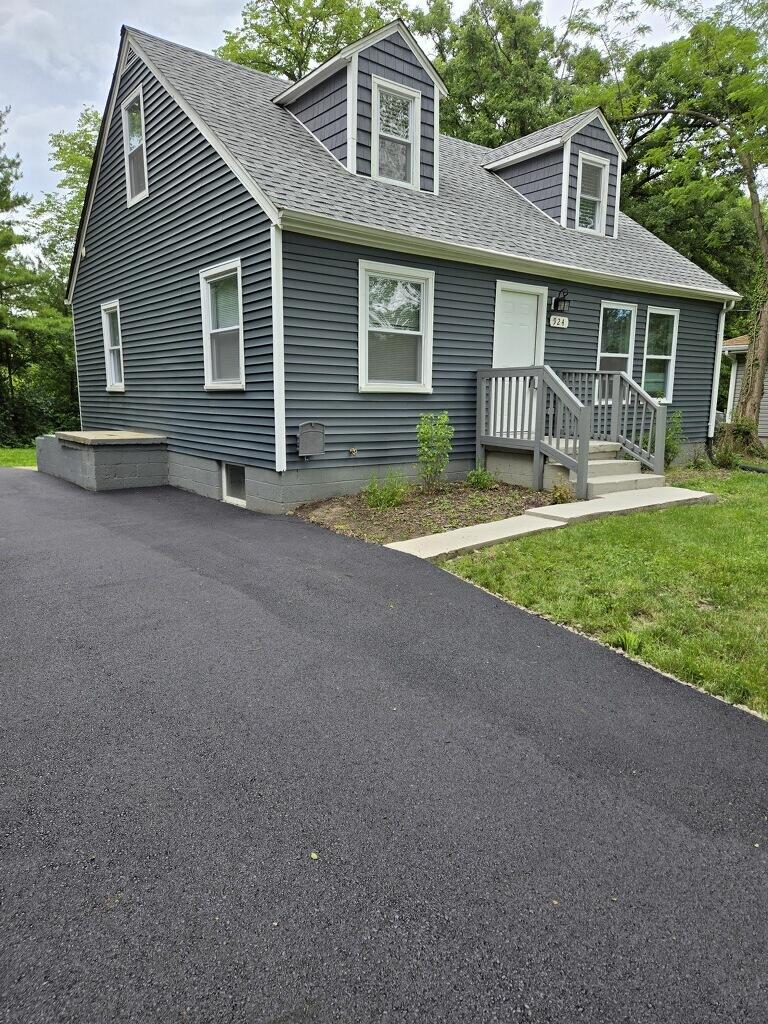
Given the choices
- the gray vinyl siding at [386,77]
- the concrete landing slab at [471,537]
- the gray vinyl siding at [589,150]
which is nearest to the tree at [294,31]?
the gray vinyl siding at [589,150]

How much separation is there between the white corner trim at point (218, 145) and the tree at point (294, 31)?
14714 millimetres

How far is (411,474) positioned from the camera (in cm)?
838

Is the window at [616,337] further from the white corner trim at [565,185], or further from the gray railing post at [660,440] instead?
the gray railing post at [660,440]

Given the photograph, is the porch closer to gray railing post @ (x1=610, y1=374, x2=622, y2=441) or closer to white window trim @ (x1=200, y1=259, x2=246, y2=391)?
gray railing post @ (x1=610, y1=374, x2=622, y2=441)

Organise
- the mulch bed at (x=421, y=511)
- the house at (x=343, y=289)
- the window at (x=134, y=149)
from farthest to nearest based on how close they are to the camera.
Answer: the window at (x=134, y=149) → the house at (x=343, y=289) → the mulch bed at (x=421, y=511)

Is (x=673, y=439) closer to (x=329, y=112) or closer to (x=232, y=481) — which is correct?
(x=232, y=481)

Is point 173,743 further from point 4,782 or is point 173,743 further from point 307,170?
point 307,170

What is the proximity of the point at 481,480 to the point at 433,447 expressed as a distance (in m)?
0.85

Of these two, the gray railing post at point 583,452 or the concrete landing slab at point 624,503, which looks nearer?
the concrete landing slab at point 624,503

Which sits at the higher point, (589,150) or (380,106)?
(589,150)

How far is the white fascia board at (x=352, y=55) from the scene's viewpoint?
8.01m

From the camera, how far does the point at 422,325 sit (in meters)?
8.33

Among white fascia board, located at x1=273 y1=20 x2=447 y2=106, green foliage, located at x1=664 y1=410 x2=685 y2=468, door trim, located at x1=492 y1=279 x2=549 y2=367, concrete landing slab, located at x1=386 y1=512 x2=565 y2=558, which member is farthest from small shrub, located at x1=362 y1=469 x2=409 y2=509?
white fascia board, located at x1=273 y1=20 x2=447 y2=106

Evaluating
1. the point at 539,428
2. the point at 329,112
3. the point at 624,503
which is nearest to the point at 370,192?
the point at 329,112
